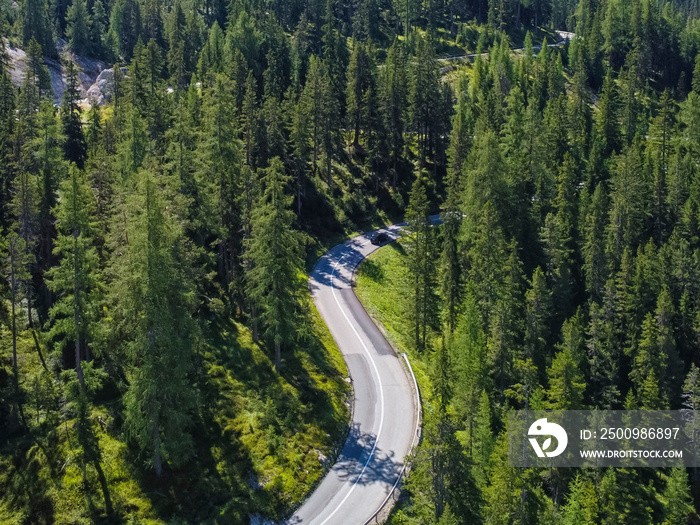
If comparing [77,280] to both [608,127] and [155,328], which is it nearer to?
[155,328]

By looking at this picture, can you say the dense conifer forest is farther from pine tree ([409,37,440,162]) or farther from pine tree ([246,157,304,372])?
pine tree ([409,37,440,162])

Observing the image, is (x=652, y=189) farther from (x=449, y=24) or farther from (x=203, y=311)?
(x=449, y=24)

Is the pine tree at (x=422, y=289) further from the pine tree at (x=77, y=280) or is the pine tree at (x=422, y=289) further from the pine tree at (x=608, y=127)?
the pine tree at (x=608, y=127)

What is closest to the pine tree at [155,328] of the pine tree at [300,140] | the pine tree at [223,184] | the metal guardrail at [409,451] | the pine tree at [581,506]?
the metal guardrail at [409,451]

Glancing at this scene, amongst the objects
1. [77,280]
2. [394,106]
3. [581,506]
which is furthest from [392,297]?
[394,106]

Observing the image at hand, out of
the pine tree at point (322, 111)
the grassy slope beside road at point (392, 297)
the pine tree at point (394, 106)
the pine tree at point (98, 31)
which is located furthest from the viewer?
the pine tree at point (98, 31)

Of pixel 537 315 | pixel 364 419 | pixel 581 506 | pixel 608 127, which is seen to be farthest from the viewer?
pixel 608 127

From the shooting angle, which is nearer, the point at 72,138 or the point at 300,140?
the point at 300,140
